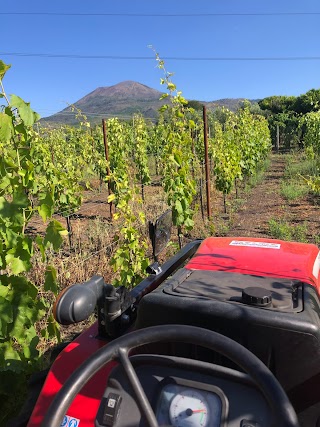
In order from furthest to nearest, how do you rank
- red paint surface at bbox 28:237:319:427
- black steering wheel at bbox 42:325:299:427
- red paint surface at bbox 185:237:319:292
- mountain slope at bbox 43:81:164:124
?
mountain slope at bbox 43:81:164:124
red paint surface at bbox 185:237:319:292
red paint surface at bbox 28:237:319:427
black steering wheel at bbox 42:325:299:427

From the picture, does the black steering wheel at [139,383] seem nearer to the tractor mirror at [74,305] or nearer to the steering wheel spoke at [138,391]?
the steering wheel spoke at [138,391]

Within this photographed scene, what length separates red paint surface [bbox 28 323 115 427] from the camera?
4.36ft

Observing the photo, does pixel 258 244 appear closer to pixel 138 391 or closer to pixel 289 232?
pixel 138 391

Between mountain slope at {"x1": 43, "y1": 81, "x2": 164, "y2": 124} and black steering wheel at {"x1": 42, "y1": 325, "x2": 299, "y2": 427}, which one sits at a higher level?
mountain slope at {"x1": 43, "y1": 81, "x2": 164, "y2": 124}

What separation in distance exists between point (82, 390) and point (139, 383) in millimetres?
570

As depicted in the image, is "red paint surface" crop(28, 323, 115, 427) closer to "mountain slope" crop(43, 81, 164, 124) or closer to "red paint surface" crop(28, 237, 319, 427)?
"red paint surface" crop(28, 237, 319, 427)

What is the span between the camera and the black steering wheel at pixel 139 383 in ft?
2.95

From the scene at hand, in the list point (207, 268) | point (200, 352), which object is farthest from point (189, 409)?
point (207, 268)

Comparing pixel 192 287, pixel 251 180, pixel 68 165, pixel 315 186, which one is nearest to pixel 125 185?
pixel 315 186

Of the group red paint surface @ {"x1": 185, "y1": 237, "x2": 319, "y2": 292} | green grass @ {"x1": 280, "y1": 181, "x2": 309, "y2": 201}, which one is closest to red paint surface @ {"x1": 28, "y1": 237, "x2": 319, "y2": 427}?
red paint surface @ {"x1": 185, "y1": 237, "x2": 319, "y2": 292}

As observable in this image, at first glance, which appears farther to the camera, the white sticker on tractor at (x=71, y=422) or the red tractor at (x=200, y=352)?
the white sticker on tractor at (x=71, y=422)

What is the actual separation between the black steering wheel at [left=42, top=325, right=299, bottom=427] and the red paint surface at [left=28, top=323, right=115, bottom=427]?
13.8 inches

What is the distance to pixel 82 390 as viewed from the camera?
1442mm

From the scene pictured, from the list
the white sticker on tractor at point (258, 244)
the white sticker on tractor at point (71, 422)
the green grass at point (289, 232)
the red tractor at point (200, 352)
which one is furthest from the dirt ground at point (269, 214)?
the white sticker on tractor at point (71, 422)
